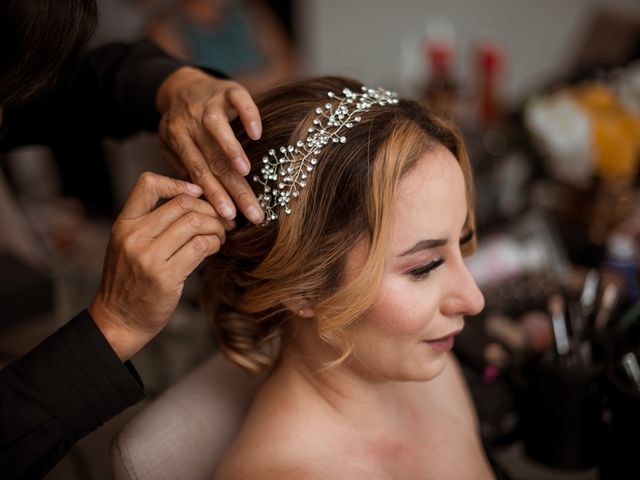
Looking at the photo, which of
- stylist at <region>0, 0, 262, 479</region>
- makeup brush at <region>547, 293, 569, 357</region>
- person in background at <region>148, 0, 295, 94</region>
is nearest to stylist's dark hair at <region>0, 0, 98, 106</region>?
stylist at <region>0, 0, 262, 479</region>

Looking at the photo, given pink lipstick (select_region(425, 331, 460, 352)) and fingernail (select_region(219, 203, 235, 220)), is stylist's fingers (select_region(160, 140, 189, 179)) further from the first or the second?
pink lipstick (select_region(425, 331, 460, 352))

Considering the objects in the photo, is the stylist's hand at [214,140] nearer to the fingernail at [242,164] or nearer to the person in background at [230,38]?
the fingernail at [242,164]

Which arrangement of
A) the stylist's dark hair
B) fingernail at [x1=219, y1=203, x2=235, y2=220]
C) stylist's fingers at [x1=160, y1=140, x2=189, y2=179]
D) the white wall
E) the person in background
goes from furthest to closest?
the white wall < the person in background < stylist's fingers at [x1=160, y1=140, x2=189, y2=179] < fingernail at [x1=219, y1=203, x2=235, y2=220] < the stylist's dark hair

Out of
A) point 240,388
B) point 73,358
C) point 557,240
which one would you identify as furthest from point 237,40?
point 73,358

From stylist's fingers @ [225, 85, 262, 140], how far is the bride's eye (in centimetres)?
32

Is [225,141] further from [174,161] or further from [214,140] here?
[174,161]

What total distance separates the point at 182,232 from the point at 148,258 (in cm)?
6

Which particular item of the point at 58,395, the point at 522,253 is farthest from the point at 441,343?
the point at 522,253

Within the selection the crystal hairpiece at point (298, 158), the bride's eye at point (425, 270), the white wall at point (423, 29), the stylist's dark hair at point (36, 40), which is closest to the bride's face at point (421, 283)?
the bride's eye at point (425, 270)

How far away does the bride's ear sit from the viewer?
100cm

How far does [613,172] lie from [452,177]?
997 millimetres

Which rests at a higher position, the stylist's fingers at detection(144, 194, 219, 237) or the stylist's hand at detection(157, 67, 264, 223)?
the stylist's hand at detection(157, 67, 264, 223)

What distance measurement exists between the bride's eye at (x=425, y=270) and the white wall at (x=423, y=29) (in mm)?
3452

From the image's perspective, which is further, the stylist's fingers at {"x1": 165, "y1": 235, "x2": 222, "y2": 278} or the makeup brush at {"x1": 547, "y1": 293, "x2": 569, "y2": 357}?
the makeup brush at {"x1": 547, "y1": 293, "x2": 569, "y2": 357}
